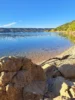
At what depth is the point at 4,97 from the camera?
10.9 metres

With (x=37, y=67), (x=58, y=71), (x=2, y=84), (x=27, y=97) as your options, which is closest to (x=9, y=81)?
(x=2, y=84)

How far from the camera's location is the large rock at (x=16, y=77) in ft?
35.5

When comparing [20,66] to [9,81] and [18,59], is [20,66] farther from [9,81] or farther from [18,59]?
[9,81]

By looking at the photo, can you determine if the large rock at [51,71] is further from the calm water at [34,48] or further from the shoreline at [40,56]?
the calm water at [34,48]

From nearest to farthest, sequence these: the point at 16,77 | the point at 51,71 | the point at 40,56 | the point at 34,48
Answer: the point at 16,77 < the point at 51,71 < the point at 40,56 < the point at 34,48

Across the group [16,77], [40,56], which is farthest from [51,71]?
[40,56]

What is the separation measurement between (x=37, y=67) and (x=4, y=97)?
A: 102 inches

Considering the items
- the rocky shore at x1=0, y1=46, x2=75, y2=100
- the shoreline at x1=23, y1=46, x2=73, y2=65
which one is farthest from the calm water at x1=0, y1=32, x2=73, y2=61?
the rocky shore at x1=0, y1=46, x2=75, y2=100

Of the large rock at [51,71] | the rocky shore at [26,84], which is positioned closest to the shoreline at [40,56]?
the large rock at [51,71]

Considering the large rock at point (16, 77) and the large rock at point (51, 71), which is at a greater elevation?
the large rock at point (16, 77)

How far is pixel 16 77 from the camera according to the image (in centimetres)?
1122

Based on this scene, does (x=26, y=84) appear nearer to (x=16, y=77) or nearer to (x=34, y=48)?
(x=16, y=77)

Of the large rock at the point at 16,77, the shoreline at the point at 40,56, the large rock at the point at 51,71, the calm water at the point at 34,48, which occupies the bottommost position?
the calm water at the point at 34,48

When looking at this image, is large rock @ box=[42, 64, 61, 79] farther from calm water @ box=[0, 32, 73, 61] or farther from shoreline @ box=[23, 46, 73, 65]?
calm water @ box=[0, 32, 73, 61]
